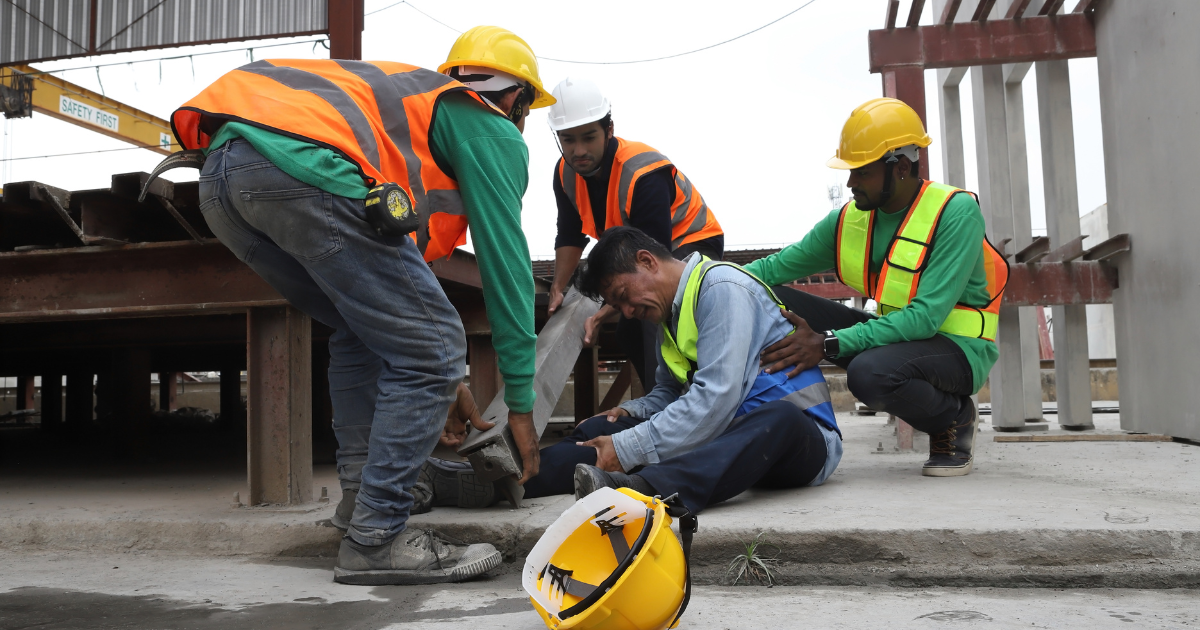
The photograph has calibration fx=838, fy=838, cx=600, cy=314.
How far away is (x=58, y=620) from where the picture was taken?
80.8 inches

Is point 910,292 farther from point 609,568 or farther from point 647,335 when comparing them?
point 609,568

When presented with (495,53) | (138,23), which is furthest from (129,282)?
(138,23)

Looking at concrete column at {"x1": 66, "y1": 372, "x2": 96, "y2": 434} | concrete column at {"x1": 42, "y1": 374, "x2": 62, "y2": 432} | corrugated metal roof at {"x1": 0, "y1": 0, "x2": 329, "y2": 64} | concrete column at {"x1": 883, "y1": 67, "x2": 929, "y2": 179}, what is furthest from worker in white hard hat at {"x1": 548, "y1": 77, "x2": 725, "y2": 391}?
concrete column at {"x1": 42, "y1": 374, "x2": 62, "y2": 432}

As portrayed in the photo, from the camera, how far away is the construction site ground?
2.22 metres

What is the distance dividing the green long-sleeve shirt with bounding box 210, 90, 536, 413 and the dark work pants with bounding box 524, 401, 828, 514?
563 millimetres

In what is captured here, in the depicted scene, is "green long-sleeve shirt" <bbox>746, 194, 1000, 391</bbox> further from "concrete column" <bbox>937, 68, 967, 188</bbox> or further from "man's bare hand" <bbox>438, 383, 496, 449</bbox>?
A: "concrete column" <bbox>937, 68, 967, 188</bbox>

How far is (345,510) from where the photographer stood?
2666 millimetres

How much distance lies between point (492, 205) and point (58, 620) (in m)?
1.49

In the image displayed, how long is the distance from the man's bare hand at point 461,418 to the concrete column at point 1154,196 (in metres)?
3.78

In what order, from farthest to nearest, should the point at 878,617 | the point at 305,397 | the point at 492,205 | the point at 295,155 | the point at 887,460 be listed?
the point at 887,460 < the point at 305,397 < the point at 492,205 < the point at 295,155 < the point at 878,617

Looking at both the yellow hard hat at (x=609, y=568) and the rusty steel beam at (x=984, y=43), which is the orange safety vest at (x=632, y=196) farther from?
the yellow hard hat at (x=609, y=568)

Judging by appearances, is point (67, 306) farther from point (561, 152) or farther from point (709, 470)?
point (709, 470)

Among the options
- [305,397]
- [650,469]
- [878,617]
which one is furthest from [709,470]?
[305,397]

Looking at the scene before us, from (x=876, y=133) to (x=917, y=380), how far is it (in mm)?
1023
